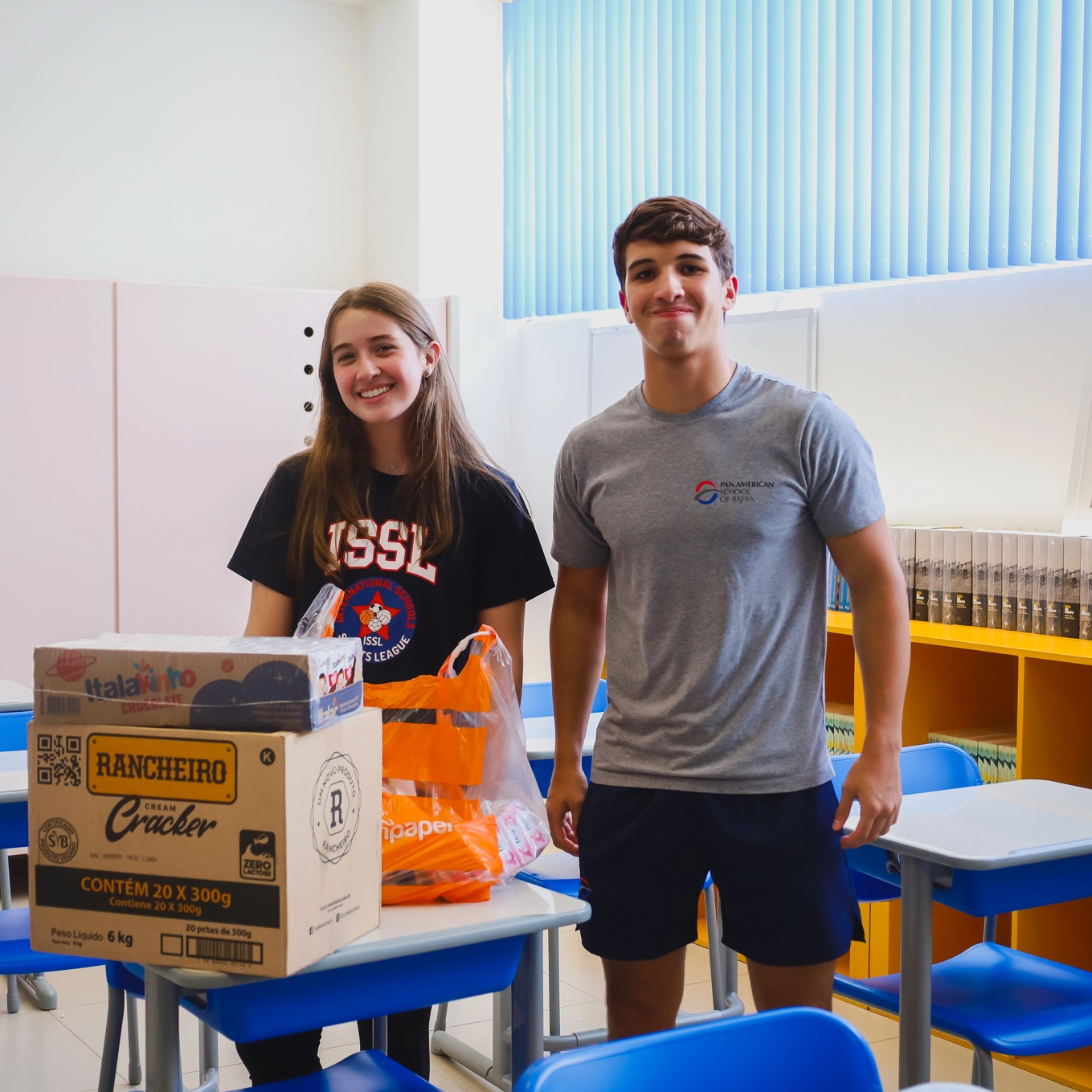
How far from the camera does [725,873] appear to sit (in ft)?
5.24

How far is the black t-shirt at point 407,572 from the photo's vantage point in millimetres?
1768

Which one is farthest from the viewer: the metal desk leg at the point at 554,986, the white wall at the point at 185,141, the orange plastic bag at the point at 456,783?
the white wall at the point at 185,141

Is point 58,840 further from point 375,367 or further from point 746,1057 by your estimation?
point 375,367

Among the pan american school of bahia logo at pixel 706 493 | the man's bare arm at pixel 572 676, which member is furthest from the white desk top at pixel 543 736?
the pan american school of bahia logo at pixel 706 493

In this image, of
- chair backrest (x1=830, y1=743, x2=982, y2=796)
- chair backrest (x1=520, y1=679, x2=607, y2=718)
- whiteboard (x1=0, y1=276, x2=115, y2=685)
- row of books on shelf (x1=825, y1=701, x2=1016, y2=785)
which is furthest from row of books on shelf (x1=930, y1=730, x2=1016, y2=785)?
whiteboard (x1=0, y1=276, x2=115, y2=685)

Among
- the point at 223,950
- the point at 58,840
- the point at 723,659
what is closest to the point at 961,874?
the point at 723,659

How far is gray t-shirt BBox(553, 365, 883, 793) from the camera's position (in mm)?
1586

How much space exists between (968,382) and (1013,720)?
912 mm

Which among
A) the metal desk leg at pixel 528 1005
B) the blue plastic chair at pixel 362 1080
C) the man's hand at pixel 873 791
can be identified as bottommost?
the blue plastic chair at pixel 362 1080

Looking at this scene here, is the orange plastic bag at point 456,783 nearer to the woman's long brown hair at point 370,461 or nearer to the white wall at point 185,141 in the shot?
the woman's long brown hair at point 370,461

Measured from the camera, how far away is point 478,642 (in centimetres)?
152

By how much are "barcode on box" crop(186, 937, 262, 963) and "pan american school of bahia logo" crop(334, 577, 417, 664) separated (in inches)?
25.5

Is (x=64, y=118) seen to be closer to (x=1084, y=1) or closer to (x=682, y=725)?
(x=1084, y=1)

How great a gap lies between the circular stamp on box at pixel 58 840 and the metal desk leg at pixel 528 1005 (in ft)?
1.71
